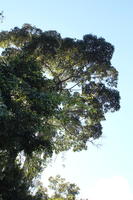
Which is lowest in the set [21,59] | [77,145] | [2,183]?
[2,183]

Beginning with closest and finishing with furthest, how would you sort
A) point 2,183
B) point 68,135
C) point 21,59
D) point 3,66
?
point 3,66 → point 21,59 → point 2,183 → point 68,135

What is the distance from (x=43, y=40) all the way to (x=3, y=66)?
56.2 feet

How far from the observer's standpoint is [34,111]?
23.3m

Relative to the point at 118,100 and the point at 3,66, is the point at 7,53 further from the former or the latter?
the point at 3,66

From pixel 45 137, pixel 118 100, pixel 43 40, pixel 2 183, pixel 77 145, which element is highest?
pixel 43 40

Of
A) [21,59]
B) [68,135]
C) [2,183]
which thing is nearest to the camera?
[21,59]

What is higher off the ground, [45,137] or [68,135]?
[68,135]

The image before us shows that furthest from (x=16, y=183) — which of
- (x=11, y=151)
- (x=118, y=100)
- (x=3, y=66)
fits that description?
(x=118, y=100)

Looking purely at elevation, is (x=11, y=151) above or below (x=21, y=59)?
below

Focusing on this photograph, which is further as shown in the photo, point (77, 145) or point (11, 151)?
point (77, 145)

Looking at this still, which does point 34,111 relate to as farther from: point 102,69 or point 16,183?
point 102,69

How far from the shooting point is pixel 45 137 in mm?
26453

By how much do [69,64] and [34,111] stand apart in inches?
657

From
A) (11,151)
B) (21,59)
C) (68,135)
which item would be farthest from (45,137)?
(68,135)
